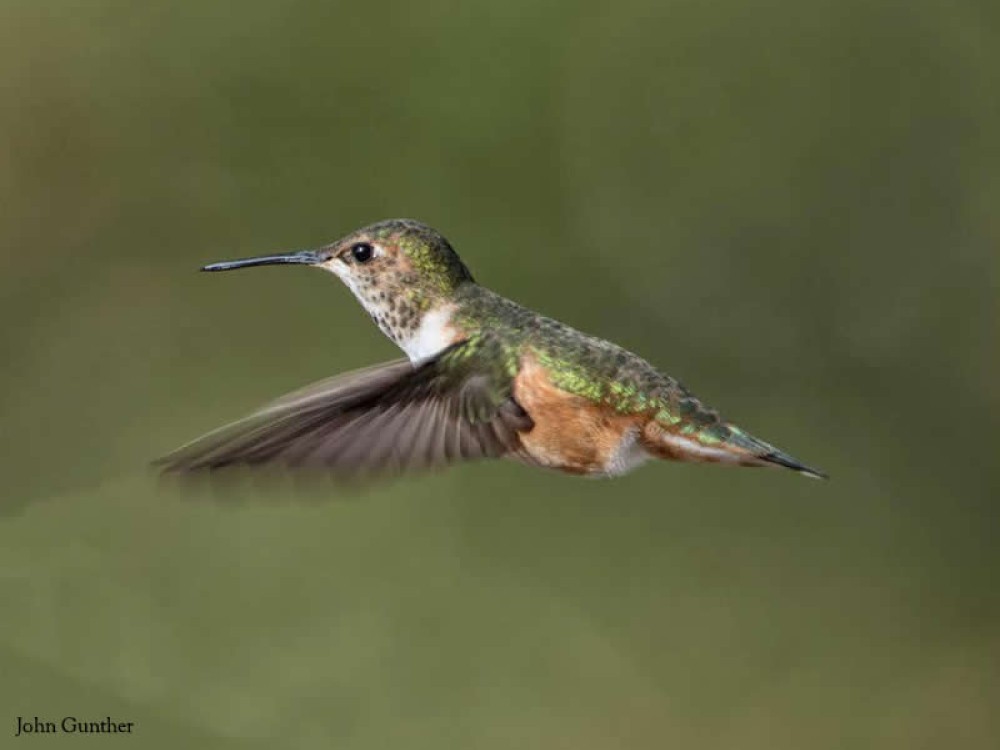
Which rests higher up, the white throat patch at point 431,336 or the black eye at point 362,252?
the black eye at point 362,252

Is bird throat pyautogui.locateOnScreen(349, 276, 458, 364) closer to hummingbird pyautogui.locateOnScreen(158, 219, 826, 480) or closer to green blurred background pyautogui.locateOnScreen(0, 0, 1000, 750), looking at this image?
hummingbird pyautogui.locateOnScreen(158, 219, 826, 480)

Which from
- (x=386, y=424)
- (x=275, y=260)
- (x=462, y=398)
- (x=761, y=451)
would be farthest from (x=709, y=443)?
(x=275, y=260)

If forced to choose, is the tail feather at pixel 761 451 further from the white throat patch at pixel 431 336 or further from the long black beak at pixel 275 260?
the long black beak at pixel 275 260

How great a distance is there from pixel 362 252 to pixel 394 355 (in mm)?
1957

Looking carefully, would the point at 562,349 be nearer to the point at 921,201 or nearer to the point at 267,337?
the point at 267,337

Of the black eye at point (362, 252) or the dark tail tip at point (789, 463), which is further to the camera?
the black eye at point (362, 252)

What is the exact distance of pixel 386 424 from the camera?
165 centimetres

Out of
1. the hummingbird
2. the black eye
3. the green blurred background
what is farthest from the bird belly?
the green blurred background

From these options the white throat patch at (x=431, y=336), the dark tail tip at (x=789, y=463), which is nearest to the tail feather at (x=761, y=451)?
the dark tail tip at (x=789, y=463)

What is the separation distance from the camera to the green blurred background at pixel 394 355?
12.0ft

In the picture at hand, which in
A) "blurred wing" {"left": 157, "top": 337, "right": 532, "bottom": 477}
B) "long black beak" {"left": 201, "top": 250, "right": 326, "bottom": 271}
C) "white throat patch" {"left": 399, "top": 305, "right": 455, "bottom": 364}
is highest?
"long black beak" {"left": 201, "top": 250, "right": 326, "bottom": 271}

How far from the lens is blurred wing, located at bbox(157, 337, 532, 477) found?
152 centimetres

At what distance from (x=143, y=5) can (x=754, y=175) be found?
203cm

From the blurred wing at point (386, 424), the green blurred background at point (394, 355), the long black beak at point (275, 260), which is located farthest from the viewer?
the green blurred background at point (394, 355)
